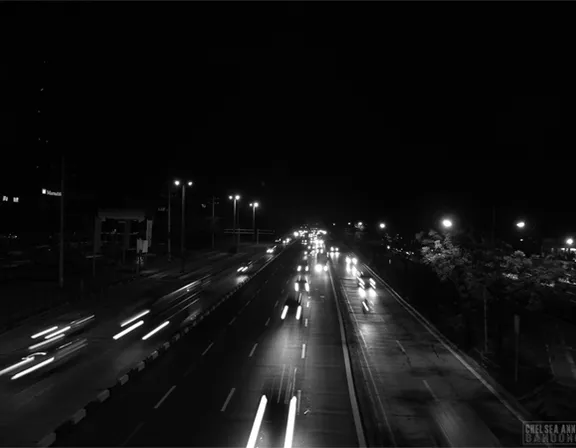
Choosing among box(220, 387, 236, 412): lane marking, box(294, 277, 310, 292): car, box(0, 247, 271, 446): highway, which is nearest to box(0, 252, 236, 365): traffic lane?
box(0, 247, 271, 446): highway

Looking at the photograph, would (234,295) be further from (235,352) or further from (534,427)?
(534,427)

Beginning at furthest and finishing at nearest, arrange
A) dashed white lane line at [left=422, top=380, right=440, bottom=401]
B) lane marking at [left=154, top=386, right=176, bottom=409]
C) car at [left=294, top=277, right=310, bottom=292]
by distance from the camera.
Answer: car at [left=294, top=277, right=310, bottom=292], dashed white lane line at [left=422, top=380, right=440, bottom=401], lane marking at [left=154, top=386, right=176, bottom=409]

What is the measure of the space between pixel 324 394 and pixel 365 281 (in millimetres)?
32840

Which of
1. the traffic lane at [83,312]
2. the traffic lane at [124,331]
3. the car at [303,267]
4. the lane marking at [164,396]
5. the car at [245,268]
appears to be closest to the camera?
the lane marking at [164,396]

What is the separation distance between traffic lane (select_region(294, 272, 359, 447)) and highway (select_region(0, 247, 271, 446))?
220 inches

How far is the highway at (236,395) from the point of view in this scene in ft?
39.5

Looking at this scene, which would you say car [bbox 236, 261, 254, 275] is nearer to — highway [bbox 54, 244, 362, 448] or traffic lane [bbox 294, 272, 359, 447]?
traffic lane [bbox 294, 272, 359, 447]

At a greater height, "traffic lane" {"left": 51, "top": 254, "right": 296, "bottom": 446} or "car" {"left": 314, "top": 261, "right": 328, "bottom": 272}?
"car" {"left": 314, "top": 261, "right": 328, "bottom": 272}

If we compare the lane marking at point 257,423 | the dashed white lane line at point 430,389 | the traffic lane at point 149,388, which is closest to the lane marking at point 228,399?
the traffic lane at point 149,388

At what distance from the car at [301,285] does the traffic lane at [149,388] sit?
47.4 feet

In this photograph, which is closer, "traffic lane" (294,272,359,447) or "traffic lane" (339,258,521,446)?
"traffic lane" (294,272,359,447)

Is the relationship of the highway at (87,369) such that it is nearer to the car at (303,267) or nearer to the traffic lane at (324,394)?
the traffic lane at (324,394)

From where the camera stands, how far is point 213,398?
14.9 m

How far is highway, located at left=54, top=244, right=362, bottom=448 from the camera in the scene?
1205 cm
